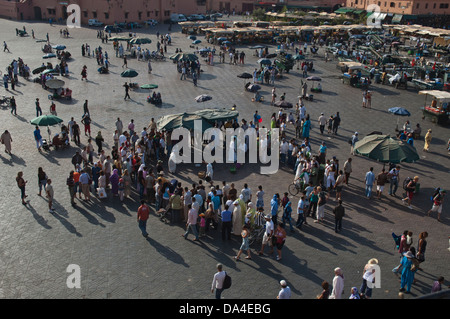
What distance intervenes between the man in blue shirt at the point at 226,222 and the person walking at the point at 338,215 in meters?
3.18

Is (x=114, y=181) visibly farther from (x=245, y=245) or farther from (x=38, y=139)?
(x=38, y=139)

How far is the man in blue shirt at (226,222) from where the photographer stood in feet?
40.0

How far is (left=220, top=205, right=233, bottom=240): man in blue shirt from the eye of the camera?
480 inches

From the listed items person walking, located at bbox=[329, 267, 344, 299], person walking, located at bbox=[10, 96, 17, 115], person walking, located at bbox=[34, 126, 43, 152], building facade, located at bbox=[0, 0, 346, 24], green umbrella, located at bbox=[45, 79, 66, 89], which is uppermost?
building facade, located at bbox=[0, 0, 346, 24]

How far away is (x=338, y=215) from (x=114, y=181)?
297 inches

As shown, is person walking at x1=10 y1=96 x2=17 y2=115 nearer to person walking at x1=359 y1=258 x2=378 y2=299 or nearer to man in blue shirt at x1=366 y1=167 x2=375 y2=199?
man in blue shirt at x1=366 y1=167 x2=375 y2=199

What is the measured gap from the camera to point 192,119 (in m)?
18.2

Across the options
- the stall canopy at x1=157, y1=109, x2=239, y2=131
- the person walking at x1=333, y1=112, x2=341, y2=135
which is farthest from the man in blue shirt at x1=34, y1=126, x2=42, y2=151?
the person walking at x1=333, y1=112, x2=341, y2=135

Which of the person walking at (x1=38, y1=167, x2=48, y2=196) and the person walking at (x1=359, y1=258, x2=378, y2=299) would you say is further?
the person walking at (x1=38, y1=167, x2=48, y2=196)

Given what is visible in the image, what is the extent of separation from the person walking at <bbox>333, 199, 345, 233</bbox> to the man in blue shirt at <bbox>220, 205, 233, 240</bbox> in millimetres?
3179

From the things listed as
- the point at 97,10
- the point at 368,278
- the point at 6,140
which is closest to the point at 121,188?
the point at 6,140

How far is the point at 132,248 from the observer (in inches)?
471

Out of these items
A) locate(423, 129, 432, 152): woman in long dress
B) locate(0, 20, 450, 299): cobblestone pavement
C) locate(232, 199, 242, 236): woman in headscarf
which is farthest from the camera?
locate(423, 129, 432, 152): woman in long dress

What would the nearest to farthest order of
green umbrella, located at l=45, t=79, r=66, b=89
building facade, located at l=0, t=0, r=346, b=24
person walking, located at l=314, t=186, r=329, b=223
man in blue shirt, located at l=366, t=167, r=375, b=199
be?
1. person walking, located at l=314, t=186, r=329, b=223
2. man in blue shirt, located at l=366, t=167, r=375, b=199
3. green umbrella, located at l=45, t=79, r=66, b=89
4. building facade, located at l=0, t=0, r=346, b=24
